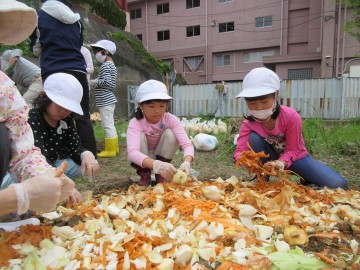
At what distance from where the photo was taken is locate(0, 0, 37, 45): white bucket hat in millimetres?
1372

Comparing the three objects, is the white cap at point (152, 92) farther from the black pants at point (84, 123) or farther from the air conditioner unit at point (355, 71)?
the air conditioner unit at point (355, 71)

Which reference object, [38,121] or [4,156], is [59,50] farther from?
[4,156]

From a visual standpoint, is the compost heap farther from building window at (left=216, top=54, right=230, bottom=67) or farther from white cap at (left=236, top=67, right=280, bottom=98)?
building window at (left=216, top=54, right=230, bottom=67)

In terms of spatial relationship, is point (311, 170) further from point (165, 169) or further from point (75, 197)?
point (75, 197)

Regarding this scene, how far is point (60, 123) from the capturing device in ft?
8.20

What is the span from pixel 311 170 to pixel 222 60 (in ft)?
69.3

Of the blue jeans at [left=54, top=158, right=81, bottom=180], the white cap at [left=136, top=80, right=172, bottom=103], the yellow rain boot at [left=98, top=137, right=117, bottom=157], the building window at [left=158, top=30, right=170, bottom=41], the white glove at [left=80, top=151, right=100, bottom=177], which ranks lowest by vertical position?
the yellow rain boot at [left=98, top=137, right=117, bottom=157]

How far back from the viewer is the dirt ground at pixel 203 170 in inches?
121

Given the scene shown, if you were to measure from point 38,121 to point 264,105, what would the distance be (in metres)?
1.68

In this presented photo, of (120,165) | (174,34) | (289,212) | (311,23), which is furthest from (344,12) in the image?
(289,212)

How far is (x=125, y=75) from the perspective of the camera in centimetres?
1156

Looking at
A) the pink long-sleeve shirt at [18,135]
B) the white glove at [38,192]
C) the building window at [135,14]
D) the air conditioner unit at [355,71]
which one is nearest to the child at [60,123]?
the pink long-sleeve shirt at [18,135]

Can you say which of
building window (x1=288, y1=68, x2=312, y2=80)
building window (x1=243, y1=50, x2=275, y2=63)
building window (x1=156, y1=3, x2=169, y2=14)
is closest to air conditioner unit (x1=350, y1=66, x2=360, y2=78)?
building window (x1=288, y1=68, x2=312, y2=80)

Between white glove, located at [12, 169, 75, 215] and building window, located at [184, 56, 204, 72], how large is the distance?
22.9 m
